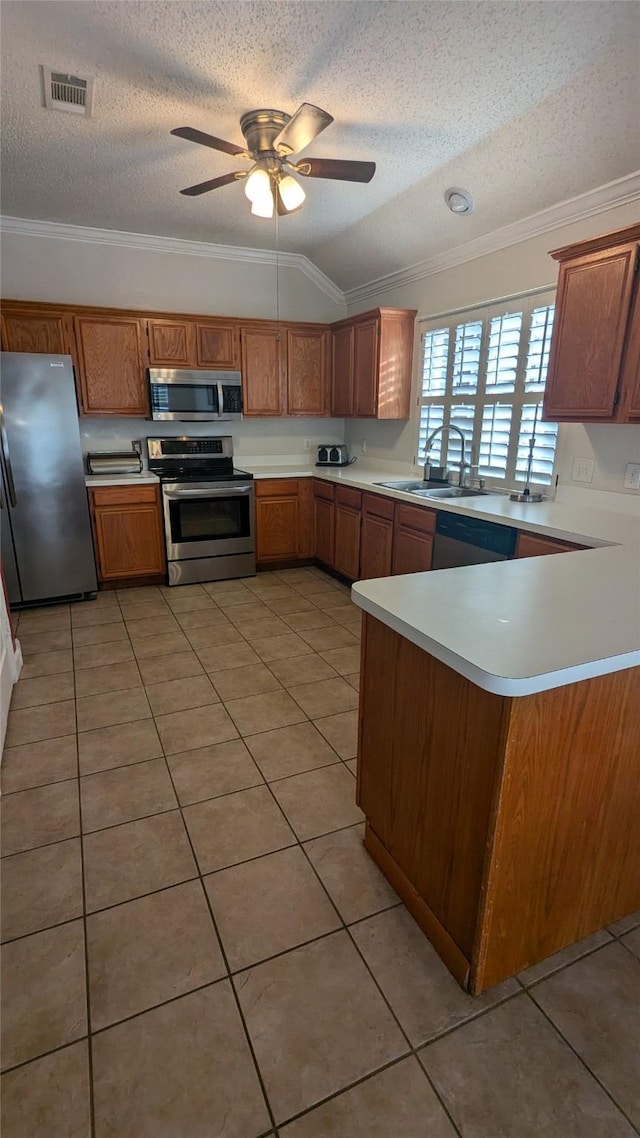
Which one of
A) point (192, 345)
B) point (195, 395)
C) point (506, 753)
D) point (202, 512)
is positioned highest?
point (192, 345)

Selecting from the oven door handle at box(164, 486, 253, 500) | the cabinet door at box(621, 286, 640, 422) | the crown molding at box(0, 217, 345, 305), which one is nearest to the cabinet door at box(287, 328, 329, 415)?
the crown molding at box(0, 217, 345, 305)

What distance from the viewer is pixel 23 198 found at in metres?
3.60

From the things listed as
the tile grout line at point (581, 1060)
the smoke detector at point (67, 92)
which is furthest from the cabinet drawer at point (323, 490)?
the tile grout line at point (581, 1060)

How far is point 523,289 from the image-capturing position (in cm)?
325

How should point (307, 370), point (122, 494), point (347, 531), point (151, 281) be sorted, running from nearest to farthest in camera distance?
point (122, 494) → point (347, 531) → point (151, 281) → point (307, 370)

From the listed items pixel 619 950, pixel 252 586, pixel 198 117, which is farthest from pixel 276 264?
pixel 619 950

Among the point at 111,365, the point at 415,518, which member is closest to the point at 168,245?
the point at 111,365

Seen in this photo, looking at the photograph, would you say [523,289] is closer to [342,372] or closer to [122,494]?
[342,372]

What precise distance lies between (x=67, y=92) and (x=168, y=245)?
2.17m

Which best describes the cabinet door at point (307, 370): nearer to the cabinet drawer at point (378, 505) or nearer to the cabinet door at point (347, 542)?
the cabinet door at point (347, 542)

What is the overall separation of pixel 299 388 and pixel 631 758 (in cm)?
437

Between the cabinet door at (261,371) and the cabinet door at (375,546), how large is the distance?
1566 mm

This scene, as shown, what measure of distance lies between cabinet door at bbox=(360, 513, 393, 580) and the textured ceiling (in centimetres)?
200

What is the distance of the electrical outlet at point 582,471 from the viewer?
2930 mm
